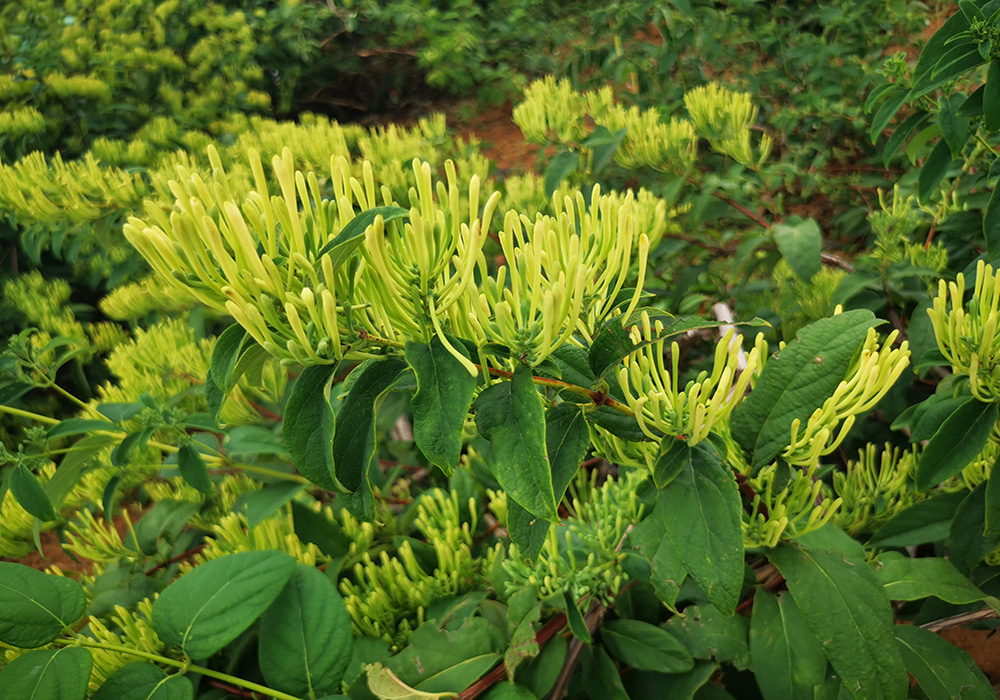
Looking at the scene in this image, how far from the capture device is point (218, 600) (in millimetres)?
580

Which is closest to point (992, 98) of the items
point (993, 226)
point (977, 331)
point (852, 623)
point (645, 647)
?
point (993, 226)

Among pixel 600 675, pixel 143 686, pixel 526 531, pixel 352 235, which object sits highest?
pixel 352 235

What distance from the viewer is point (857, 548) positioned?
0.62 meters

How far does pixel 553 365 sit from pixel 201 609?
1.29 feet

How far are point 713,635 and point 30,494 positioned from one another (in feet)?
2.53

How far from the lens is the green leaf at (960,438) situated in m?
0.59

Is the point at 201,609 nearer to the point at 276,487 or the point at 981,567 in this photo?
the point at 276,487

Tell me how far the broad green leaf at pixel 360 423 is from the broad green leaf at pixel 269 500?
1.32 ft

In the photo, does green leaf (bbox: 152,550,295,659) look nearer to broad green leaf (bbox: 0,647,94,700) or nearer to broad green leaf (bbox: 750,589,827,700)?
broad green leaf (bbox: 0,647,94,700)

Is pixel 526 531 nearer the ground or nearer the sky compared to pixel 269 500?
nearer the sky

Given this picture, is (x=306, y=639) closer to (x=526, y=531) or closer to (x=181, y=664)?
(x=181, y=664)

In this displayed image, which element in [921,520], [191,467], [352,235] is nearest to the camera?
[352,235]

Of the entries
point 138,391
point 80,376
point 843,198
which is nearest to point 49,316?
point 80,376

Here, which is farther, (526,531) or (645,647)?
(645,647)
